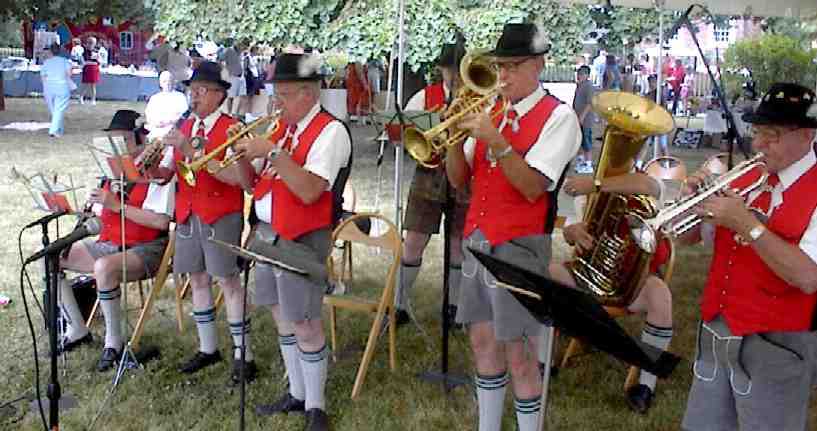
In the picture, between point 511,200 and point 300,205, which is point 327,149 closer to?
point 300,205

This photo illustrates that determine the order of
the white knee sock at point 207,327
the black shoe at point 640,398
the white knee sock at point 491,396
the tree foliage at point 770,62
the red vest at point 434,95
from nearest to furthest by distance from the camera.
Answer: the white knee sock at point 491,396
the black shoe at point 640,398
the white knee sock at point 207,327
the red vest at point 434,95
the tree foliage at point 770,62

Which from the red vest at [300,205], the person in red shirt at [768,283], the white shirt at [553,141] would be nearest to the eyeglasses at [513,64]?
the white shirt at [553,141]

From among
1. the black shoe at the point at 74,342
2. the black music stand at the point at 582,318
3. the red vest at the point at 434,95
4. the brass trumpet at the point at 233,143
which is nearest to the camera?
the black music stand at the point at 582,318

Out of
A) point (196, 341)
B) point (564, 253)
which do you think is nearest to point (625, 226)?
point (196, 341)

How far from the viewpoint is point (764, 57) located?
1789 cm

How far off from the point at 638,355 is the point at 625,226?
5.95ft

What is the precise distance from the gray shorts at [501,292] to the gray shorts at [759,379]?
2.25 feet

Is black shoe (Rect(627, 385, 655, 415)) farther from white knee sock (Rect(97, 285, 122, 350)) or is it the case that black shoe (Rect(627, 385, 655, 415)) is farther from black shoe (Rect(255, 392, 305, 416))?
white knee sock (Rect(97, 285, 122, 350))

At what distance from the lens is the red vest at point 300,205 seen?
3684mm

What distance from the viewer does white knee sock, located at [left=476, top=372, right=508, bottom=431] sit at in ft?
11.5

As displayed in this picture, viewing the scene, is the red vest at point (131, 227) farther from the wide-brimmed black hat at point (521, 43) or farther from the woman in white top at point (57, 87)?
the woman in white top at point (57, 87)

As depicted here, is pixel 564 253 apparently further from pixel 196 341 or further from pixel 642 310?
pixel 196 341

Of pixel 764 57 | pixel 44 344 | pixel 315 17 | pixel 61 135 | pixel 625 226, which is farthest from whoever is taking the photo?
pixel 764 57

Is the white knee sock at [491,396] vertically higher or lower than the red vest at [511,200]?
lower
